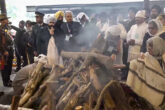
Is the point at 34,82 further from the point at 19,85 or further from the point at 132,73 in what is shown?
the point at 132,73

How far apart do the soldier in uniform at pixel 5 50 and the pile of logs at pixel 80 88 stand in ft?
9.05

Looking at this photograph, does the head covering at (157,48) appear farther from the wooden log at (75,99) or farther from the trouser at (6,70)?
the trouser at (6,70)

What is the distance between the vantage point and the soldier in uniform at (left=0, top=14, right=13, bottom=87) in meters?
6.48

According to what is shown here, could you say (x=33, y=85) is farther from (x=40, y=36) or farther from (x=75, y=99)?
(x=40, y=36)

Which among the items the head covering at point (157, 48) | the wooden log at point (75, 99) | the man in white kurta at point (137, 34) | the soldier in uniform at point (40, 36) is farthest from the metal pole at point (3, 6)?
the head covering at point (157, 48)

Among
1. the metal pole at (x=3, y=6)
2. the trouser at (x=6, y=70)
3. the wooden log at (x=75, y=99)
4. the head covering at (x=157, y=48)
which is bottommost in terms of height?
the trouser at (x=6, y=70)

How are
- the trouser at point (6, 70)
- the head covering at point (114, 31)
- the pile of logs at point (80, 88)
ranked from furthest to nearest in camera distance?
1. the trouser at point (6, 70)
2. the head covering at point (114, 31)
3. the pile of logs at point (80, 88)

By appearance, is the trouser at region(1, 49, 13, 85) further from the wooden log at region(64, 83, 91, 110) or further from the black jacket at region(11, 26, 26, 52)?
the wooden log at region(64, 83, 91, 110)

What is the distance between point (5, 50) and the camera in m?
6.59

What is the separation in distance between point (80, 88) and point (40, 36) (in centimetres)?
263

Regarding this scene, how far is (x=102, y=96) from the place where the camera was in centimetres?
280

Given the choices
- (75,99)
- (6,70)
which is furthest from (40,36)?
(75,99)

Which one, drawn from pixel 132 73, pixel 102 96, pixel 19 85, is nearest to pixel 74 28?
pixel 19 85

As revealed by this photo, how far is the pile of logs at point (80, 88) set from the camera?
2.82 meters
